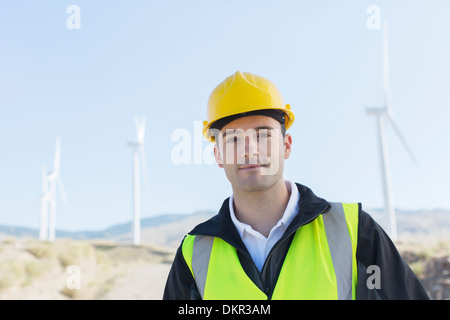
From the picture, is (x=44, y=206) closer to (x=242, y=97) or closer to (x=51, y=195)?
(x=51, y=195)

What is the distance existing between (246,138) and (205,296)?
3.62 ft

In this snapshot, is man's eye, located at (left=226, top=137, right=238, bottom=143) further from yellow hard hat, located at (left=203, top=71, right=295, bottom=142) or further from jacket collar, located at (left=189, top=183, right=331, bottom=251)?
jacket collar, located at (left=189, top=183, right=331, bottom=251)

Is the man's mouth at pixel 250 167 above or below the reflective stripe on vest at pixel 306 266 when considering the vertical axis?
above

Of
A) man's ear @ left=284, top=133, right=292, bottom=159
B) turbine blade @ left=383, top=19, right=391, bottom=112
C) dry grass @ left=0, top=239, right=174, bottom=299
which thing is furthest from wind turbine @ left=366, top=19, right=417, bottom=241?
man's ear @ left=284, top=133, right=292, bottom=159

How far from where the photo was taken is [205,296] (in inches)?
113

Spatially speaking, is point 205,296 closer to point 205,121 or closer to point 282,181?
point 282,181

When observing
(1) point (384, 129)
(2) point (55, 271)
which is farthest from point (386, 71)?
(2) point (55, 271)

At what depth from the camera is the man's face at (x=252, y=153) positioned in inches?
116

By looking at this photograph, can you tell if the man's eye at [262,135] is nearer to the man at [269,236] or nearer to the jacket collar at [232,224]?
the man at [269,236]

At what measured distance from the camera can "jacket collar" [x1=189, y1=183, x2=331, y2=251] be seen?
295 centimetres

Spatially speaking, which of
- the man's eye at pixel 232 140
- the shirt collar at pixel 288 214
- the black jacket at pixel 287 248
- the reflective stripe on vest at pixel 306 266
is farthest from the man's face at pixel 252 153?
the reflective stripe on vest at pixel 306 266

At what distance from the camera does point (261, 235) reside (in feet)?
10.0

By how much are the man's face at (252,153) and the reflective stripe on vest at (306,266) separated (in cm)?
44

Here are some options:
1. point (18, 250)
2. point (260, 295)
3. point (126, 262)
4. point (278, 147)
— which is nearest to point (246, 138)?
point (278, 147)
